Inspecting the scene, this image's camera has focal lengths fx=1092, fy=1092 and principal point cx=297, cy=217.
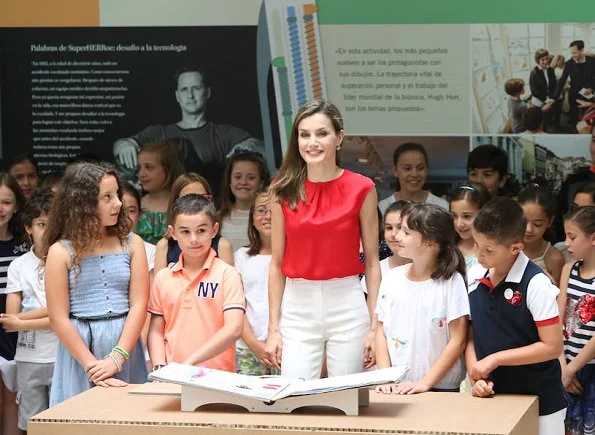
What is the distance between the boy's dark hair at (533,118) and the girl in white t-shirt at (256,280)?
180cm

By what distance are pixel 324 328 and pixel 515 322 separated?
2.75 ft

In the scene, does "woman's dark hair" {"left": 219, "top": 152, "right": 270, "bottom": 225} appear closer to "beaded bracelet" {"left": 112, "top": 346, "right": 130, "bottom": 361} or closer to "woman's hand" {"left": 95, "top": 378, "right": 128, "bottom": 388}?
"beaded bracelet" {"left": 112, "top": 346, "right": 130, "bottom": 361}

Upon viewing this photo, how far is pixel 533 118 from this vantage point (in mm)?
6312

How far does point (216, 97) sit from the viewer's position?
670cm

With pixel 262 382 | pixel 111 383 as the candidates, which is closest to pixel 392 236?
pixel 111 383

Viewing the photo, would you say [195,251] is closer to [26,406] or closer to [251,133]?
[26,406]

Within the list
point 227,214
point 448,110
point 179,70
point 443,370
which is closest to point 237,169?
point 227,214

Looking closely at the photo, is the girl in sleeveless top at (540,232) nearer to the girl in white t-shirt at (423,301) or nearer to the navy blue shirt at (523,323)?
the girl in white t-shirt at (423,301)

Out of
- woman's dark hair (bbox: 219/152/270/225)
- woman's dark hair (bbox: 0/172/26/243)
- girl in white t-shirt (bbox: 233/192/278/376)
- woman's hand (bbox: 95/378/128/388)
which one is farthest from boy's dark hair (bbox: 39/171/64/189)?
woman's hand (bbox: 95/378/128/388)

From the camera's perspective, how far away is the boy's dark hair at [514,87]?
6324 millimetres

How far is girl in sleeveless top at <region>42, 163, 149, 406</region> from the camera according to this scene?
4.10 metres

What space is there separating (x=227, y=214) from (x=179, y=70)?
1.10 metres

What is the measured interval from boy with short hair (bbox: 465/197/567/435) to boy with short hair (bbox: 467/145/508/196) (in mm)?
2621

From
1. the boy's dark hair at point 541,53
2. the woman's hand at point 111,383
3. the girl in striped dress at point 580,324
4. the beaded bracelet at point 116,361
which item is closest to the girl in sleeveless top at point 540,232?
the girl in striped dress at point 580,324
